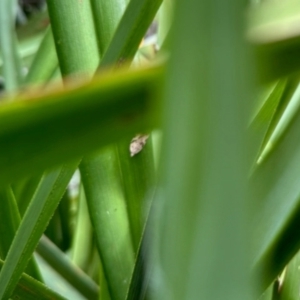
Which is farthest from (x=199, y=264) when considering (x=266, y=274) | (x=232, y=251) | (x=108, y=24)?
(x=108, y=24)

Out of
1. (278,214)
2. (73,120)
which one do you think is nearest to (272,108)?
(278,214)

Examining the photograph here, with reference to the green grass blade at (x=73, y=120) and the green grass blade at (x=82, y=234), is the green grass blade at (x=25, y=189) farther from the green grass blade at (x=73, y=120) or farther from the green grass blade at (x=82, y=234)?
the green grass blade at (x=73, y=120)

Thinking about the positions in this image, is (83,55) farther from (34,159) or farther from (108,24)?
(34,159)

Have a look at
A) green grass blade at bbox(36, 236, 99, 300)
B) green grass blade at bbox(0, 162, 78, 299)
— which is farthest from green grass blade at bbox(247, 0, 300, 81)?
green grass blade at bbox(36, 236, 99, 300)

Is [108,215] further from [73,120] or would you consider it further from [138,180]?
[73,120]

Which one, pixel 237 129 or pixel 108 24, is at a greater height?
pixel 108 24

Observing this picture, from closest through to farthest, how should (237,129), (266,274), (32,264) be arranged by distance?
1. (237,129)
2. (266,274)
3. (32,264)

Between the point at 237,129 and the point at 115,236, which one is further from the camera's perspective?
the point at 115,236
